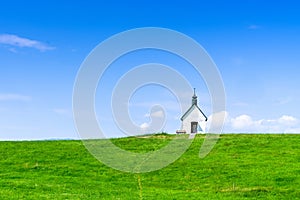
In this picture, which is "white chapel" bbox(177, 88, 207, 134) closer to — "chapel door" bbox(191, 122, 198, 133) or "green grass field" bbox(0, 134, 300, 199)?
"chapel door" bbox(191, 122, 198, 133)

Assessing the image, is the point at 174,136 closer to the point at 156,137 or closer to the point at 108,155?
the point at 156,137

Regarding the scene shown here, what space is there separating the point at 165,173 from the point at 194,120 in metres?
31.5

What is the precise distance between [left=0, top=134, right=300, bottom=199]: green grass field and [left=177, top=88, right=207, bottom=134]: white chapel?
52.1ft

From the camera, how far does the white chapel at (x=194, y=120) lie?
216ft

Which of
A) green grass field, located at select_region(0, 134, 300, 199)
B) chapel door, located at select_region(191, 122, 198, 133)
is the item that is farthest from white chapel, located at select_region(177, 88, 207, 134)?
green grass field, located at select_region(0, 134, 300, 199)

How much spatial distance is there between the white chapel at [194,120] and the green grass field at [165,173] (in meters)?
15.9

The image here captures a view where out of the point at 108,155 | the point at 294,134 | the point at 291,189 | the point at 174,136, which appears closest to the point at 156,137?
the point at 174,136

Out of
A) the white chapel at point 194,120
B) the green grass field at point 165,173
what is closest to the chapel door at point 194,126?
the white chapel at point 194,120

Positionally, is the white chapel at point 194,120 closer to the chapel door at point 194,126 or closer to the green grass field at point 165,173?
the chapel door at point 194,126

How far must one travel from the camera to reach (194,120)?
6662 centimetres

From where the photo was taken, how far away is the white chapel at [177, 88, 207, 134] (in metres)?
65.9

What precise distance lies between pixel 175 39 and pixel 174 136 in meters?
27.9

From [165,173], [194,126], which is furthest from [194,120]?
[165,173]

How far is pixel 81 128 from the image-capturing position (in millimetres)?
23969
